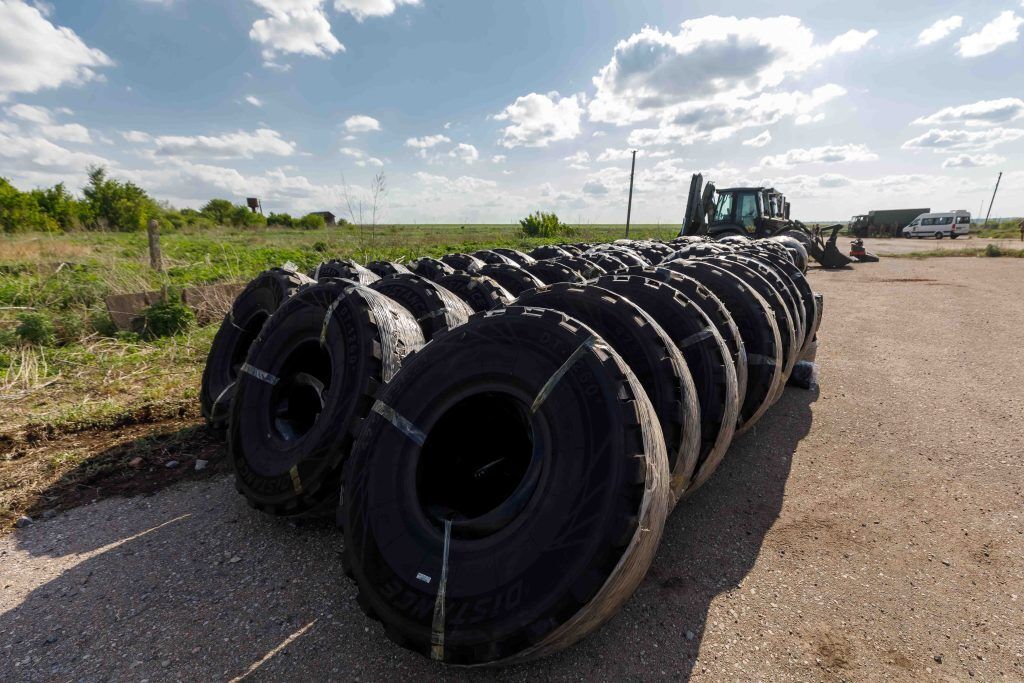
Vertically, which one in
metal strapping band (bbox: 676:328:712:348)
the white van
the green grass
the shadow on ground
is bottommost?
the shadow on ground

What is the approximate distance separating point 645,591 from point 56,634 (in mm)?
3079

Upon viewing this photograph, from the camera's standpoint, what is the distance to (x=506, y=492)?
2566 millimetres

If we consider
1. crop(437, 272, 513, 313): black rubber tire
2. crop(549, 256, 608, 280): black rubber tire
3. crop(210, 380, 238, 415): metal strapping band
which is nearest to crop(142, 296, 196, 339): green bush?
crop(210, 380, 238, 415): metal strapping band

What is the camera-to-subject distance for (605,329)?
285 centimetres

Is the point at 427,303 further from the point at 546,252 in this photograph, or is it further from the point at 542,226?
the point at 542,226

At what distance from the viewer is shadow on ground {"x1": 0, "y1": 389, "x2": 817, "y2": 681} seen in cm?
214

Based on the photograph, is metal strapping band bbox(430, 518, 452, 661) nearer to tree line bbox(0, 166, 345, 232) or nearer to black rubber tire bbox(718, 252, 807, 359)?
black rubber tire bbox(718, 252, 807, 359)

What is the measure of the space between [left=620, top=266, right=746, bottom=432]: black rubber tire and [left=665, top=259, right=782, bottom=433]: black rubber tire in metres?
0.16

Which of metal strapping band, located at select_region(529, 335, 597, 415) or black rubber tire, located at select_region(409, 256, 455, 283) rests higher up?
black rubber tire, located at select_region(409, 256, 455, 283)

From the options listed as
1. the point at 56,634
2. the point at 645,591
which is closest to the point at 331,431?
the point at 56,634

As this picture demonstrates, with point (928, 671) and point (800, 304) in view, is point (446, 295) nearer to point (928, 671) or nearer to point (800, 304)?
point (928, 671)

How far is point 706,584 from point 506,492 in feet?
4.15

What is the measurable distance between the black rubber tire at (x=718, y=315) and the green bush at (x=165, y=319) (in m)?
7.67

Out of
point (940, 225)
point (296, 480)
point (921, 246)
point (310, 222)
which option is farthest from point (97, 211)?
point (940, 225)
